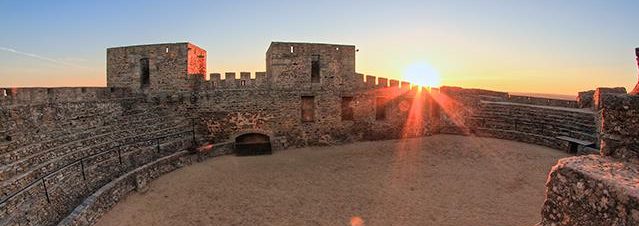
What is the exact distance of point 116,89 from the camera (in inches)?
596

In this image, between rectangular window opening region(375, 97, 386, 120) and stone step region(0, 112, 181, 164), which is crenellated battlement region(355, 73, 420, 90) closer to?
rectangular window opening region(375, 97, 386, 120)

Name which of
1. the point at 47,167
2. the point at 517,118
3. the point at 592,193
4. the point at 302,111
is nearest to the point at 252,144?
the point at 302,111

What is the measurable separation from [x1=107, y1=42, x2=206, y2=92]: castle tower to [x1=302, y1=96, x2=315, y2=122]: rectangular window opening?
595 cm

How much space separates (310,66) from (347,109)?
128 inches

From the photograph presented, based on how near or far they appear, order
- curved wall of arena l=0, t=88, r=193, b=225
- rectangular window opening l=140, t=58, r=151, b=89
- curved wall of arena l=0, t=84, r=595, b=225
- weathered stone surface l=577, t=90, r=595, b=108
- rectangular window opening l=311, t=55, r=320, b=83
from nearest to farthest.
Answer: curved wall of arena l=0, t=88, r=193, b=225 → curved wall of arena l=0, t=84, r=595, b=225 → rectangular window opening l=140, t=58, r=151, b=89 → rectangular window opening l=311, t=55, r=320, b=83 → weathered stone surface l=577, t=90, r=595, b=108

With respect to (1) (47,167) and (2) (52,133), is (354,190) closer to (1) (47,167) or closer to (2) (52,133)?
(1) (47,167)

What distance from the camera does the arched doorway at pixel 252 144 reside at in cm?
1600

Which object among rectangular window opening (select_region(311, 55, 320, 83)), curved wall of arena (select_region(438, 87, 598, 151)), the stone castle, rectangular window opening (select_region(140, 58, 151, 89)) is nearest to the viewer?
the stone castle

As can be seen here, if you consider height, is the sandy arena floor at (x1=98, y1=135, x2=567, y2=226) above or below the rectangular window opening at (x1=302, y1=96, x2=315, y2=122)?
below

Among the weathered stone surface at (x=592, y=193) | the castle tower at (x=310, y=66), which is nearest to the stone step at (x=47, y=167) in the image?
the castle tower at (x=310, y=66)

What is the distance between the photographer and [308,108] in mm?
17906

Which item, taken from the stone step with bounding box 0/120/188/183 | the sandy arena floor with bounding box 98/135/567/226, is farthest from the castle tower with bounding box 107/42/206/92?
the sandy arena floor with bounding box 98/135/567/226

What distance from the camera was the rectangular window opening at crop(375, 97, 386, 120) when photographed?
19484 millimetres

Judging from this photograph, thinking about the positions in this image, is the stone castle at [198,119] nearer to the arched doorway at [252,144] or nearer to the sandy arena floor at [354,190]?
the arched doorway at [252,144]
